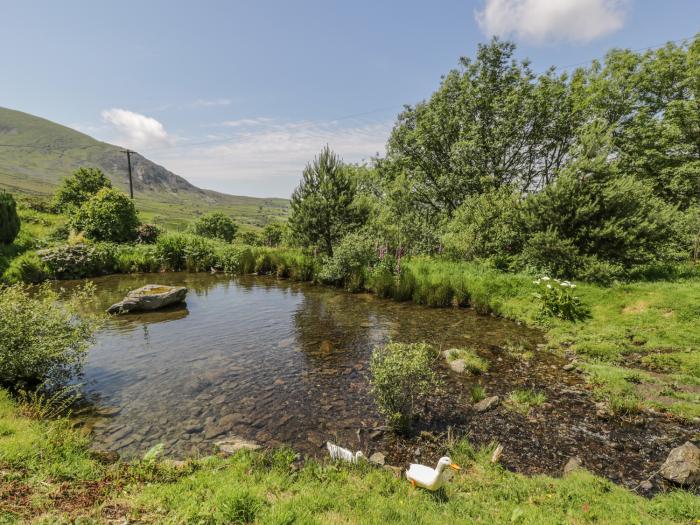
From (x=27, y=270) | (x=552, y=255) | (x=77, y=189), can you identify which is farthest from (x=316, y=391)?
(x=77, y=189)

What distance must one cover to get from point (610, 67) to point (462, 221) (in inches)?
925

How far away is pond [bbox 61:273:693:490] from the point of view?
7.38 m

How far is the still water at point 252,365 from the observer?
7.96 m

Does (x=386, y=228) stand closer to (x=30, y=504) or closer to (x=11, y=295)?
(x=11, y=295)

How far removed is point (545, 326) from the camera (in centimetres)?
1543

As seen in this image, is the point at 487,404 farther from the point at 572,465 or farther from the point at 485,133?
the point at 485,133

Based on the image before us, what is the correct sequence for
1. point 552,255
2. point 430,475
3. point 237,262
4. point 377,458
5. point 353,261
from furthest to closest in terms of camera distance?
1. point 237,262
2. point 353,261
3. point 552,255
4. point 377,458
5. point 430,475

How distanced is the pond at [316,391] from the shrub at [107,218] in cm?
1940

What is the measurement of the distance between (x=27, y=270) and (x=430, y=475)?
102ft

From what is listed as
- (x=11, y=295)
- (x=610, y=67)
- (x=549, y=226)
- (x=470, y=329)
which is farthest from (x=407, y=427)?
(x=610, y=67)

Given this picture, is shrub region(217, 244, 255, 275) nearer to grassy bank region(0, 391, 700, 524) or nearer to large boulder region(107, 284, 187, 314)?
large boulder region(107, 284, 187, 314)

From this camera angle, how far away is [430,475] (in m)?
5.44

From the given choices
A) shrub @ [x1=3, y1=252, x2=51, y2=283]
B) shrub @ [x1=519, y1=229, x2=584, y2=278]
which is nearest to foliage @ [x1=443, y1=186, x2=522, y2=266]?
shrub @ [x1=519, y1=229, x2=584, y2=278]

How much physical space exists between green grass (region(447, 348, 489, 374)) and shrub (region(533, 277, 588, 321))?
20.1ft
